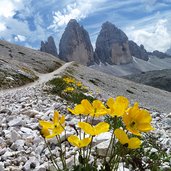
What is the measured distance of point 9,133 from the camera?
9508 millimetres

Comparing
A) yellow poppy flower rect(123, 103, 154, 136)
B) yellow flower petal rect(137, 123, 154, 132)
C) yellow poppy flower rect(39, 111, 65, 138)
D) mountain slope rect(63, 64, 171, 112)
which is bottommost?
mountain slope rect(63, 64, 171, 112)

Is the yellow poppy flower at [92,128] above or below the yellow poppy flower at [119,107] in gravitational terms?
below

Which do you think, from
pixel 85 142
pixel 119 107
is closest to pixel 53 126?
pixel 85 142

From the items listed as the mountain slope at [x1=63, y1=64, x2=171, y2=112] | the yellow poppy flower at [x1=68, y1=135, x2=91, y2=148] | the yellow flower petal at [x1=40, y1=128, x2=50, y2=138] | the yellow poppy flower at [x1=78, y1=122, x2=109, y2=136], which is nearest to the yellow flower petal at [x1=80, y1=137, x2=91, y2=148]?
the yellow poppy flower at [x1=68, y1=135, x2=91, y2=148]

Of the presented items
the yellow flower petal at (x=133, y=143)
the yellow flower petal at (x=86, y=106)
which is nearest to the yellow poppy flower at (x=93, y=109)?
the yellow flower petal at (x=86, y=106)

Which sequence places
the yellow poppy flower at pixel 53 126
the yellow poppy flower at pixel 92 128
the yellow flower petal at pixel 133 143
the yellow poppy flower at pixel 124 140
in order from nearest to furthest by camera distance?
the yellow poppy flower at pixel 124 140 < the yellow flower petal at pixel 133 143 < the yellow poppy flower at pixel 92 128 < the yellow poppy flower at pixel 53 126

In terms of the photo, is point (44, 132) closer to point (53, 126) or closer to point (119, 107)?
point (53, 126)

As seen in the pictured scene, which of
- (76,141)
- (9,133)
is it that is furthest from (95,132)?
(9,133)

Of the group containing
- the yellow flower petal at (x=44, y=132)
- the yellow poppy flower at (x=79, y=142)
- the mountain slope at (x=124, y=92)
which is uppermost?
the yellow flower petal at (x=44, y=132)

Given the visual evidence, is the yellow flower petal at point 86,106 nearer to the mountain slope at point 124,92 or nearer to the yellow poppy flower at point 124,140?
the yellow poppy flower at point 124,140

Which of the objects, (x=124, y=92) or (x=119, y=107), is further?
(x=124, y=92)

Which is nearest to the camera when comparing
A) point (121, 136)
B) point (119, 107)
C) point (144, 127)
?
point (121, 136)

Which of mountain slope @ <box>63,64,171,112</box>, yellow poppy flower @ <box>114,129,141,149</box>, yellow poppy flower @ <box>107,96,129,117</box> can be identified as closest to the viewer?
yellow poppy flower @ <box>114,129,141,149</box>

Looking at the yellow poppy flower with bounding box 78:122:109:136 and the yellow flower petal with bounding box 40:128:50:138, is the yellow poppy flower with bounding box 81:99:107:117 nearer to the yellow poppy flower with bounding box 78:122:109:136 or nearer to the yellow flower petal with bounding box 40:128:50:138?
the yellow poppy flower with bounding box 78:122:109:136
